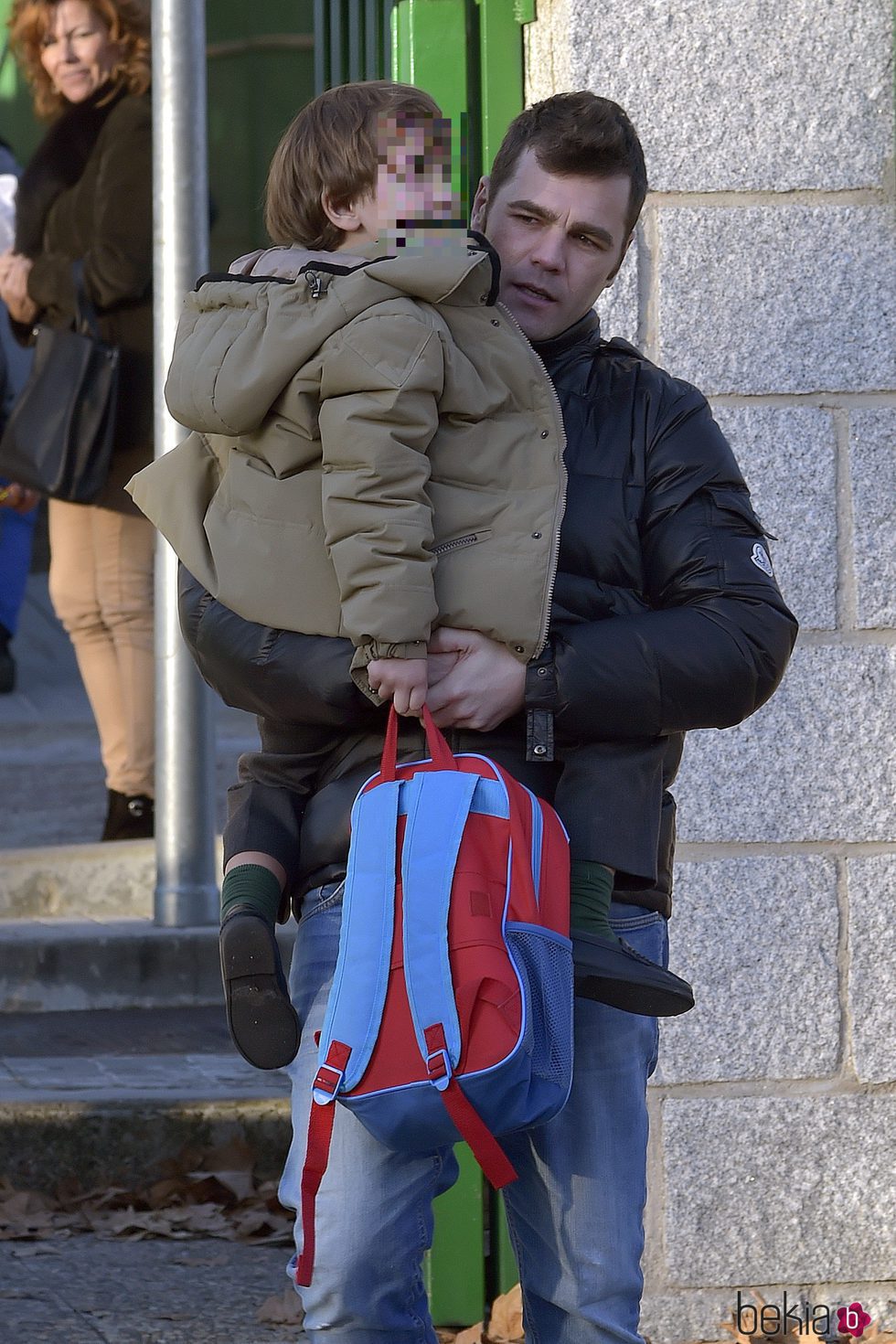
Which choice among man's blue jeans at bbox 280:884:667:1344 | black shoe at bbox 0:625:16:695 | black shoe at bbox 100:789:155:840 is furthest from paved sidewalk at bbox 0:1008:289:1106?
black shoe at bbox 0:625:16:695

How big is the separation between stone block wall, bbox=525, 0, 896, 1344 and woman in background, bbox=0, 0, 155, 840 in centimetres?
253

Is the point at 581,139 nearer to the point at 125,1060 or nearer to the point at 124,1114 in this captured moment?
the point at 124,1114

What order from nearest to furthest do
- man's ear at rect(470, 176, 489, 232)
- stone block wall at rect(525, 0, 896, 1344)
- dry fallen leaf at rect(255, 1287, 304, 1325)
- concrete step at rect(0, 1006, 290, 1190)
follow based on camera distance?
man's ear at rect(470, 176, 489, 232) → stone block wall at rect(525, 0, 896, 1344) → dry fallen leaf at rect(255, 1287, 304, 1325) → concrete step at rect(0, 1006, 290, 1190)

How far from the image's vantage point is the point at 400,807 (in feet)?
7.69

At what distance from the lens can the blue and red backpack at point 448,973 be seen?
2252mm

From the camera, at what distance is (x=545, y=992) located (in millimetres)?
2312

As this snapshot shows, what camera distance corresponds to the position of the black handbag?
5730 millimetres

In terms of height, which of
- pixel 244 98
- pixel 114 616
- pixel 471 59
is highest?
pixel 244 98

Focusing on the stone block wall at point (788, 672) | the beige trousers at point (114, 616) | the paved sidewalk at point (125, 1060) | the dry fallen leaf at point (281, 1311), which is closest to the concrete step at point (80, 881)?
the beige trousers at point (114, 616)

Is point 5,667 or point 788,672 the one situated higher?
point 788,672

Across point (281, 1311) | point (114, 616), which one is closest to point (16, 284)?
point (114, 616)

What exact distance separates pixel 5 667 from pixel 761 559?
22.9 feet

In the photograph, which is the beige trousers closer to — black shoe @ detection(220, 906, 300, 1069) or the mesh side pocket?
black shoe @ detection(220, 906, 300, 1069)

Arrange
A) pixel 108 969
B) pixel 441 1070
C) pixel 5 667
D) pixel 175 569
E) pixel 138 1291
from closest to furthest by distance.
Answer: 1. pixel 441 1070
2. pixel 138 1291
3. pixel 108 969
4. pixel 175 569
5. pixel 5 667
